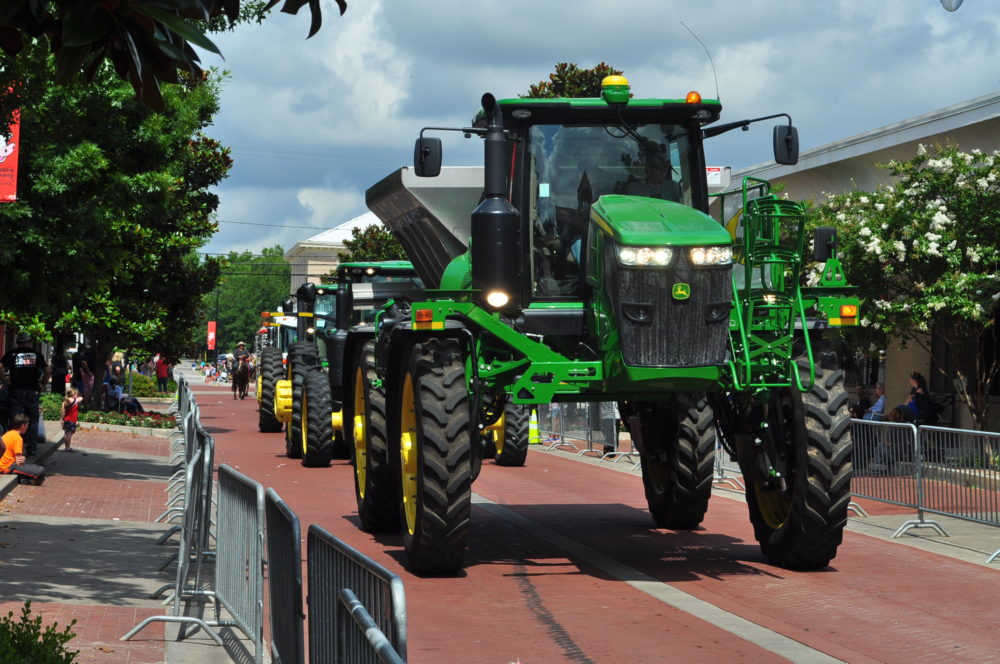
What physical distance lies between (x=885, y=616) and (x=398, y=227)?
8177 mm

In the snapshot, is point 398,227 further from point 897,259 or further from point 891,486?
point 897,259

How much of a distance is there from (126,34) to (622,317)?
6.17m

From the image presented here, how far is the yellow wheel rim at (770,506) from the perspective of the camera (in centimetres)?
1085

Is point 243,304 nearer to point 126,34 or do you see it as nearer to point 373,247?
point 373,247

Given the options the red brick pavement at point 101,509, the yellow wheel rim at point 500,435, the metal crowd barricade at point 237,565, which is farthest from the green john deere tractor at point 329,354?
the metal crowd barricade at point 237,565

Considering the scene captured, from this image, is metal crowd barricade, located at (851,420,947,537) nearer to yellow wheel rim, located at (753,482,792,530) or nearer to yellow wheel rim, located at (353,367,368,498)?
yellow wheel rim, located at (753,482,792,530)

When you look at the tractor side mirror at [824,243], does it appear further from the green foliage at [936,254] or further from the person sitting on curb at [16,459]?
the person sitting on curb at [16,459]

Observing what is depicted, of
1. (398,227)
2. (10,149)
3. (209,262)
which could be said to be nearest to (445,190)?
(398,227)

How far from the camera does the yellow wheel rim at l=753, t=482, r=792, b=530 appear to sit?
10852 mm

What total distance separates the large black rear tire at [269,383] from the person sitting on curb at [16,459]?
10599 millimetres

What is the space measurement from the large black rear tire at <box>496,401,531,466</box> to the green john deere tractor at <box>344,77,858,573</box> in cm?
928

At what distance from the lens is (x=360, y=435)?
549 inches

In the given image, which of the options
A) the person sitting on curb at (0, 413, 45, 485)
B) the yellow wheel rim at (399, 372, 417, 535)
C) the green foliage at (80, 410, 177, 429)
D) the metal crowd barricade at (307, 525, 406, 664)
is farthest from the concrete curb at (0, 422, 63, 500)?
the metal crowd barricade at (307, 525, 406, 664)

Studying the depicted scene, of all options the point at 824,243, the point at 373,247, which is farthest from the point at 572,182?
the point at 373,247
